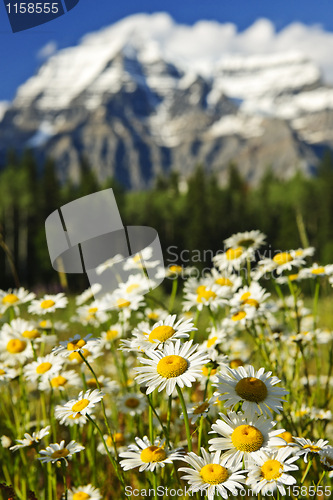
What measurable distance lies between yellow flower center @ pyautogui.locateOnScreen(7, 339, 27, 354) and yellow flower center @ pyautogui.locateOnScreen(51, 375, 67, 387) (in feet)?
0.72

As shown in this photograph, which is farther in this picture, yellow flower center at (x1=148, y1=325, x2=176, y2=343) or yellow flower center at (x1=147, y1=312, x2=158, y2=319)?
yellow flower center at (x1=147, y1=312, x2=158, y2=319)

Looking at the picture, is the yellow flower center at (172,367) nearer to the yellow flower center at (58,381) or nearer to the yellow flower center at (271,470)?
the yellow flower center at (271,470)

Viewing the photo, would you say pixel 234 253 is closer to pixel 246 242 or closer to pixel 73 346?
pixel 246 242

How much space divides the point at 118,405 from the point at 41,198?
25.0 meters

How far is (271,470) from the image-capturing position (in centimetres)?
95

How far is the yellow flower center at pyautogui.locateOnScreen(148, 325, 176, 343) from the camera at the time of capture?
3.70ft

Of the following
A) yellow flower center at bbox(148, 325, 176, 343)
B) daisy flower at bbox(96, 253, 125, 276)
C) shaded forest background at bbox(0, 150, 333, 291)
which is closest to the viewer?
yellow flower center at bbox(148, 325, 176, 343)

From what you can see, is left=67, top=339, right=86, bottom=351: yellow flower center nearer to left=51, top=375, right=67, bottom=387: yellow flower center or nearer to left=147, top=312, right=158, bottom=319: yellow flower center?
left=51, top=375, right=67, bottom=387: yellow flower center

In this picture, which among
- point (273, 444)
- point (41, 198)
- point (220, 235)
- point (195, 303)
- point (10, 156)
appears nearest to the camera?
point (273, 444)

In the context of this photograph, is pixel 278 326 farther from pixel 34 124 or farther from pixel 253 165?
pixel 34 124

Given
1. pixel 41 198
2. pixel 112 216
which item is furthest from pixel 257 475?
pixel 41 198

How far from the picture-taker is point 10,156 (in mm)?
28000

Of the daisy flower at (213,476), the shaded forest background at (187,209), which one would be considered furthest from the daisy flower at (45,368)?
the shaded forest background at (187,209)

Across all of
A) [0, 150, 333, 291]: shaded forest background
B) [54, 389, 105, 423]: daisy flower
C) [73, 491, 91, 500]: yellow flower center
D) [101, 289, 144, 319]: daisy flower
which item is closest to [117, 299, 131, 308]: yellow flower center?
[101, 289, 144, 319]: daisy flower
